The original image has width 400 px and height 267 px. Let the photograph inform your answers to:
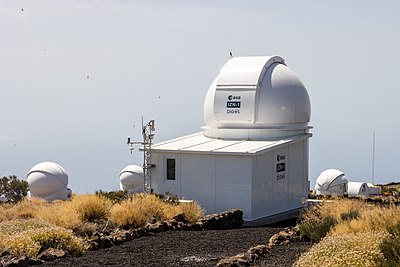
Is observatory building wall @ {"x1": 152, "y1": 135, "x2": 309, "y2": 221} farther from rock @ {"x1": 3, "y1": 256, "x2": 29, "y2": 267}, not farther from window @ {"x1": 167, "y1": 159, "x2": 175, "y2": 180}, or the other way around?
rock @ {"x1": 3, "y1": 256, "x2": 29, "y2": 267}

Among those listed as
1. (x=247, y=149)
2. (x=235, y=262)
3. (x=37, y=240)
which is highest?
(x=247, y=149)

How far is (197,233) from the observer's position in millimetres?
14766

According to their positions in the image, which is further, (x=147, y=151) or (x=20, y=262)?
(x=147, y=151)

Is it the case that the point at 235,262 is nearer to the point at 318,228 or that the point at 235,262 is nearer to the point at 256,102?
the point at 318,228

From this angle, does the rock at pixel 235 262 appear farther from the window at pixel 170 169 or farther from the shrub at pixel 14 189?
the shrub at pixel 14 189

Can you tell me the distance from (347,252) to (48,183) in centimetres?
1658

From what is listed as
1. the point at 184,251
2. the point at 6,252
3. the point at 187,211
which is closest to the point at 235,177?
the point at 187,211

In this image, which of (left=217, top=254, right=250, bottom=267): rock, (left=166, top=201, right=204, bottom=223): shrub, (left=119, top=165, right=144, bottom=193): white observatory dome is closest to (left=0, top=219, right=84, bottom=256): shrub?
(left=217, top=254, right=250, bottom=267): rock

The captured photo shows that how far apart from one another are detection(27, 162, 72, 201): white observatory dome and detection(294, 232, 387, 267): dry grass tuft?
15322 mm

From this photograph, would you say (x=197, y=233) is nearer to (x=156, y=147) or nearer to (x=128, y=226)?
(x=128, y=226)

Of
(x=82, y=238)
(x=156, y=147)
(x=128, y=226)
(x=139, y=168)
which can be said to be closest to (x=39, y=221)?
(x=82, y=238)

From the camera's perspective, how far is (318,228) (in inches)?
510

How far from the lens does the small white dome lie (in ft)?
79.0

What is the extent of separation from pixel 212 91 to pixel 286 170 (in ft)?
11.2
